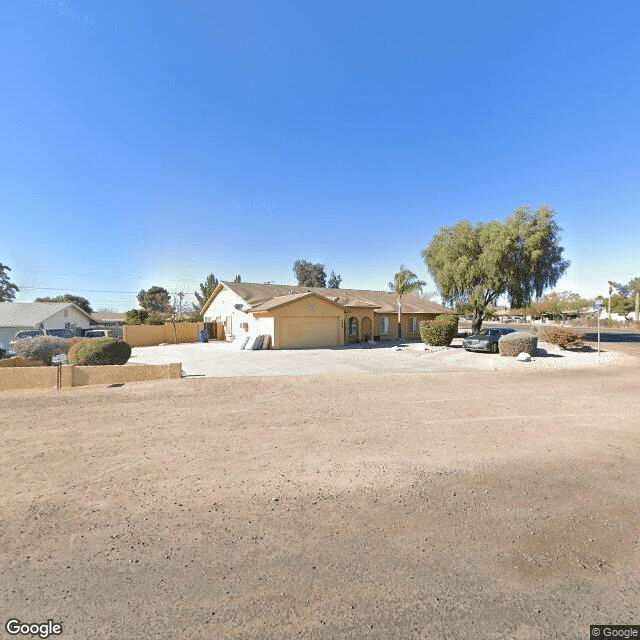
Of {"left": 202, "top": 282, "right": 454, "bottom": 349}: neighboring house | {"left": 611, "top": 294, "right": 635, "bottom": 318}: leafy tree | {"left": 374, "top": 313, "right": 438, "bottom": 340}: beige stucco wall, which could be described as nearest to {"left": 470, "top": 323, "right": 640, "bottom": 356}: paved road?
{"left": 374, "top": 313, "right": 438, "bottom": 340}: beige stucco wall

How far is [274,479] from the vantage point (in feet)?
17.0

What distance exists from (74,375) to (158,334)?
23.6m

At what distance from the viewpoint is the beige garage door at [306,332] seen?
2622 cm

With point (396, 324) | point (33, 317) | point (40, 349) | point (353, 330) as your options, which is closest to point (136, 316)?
point (33, 317)

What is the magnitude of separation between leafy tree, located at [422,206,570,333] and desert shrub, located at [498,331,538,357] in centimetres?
1132

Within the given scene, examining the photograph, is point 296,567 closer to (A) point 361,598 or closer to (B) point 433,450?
(A) point 361,598

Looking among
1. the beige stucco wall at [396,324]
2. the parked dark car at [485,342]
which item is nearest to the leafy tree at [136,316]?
the beige stucco wall at [396,324]

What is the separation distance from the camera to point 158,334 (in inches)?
1359

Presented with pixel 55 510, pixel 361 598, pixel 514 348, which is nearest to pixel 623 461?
pixel 361 598

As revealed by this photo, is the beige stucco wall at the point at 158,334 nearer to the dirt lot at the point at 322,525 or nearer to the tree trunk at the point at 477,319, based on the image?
the dirt lot at the point at 322,525

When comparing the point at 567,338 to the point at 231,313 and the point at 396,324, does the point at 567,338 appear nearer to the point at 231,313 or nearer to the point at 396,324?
the point at 396,324

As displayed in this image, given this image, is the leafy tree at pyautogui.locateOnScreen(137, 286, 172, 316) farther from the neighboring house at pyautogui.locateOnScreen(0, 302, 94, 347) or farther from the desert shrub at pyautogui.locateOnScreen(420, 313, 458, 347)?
the desert shrub at pyautogui.locateOnScreen(420, 313, 458, 347)

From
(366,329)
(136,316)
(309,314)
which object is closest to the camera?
(309,314)

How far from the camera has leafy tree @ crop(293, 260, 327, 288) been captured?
251ft
